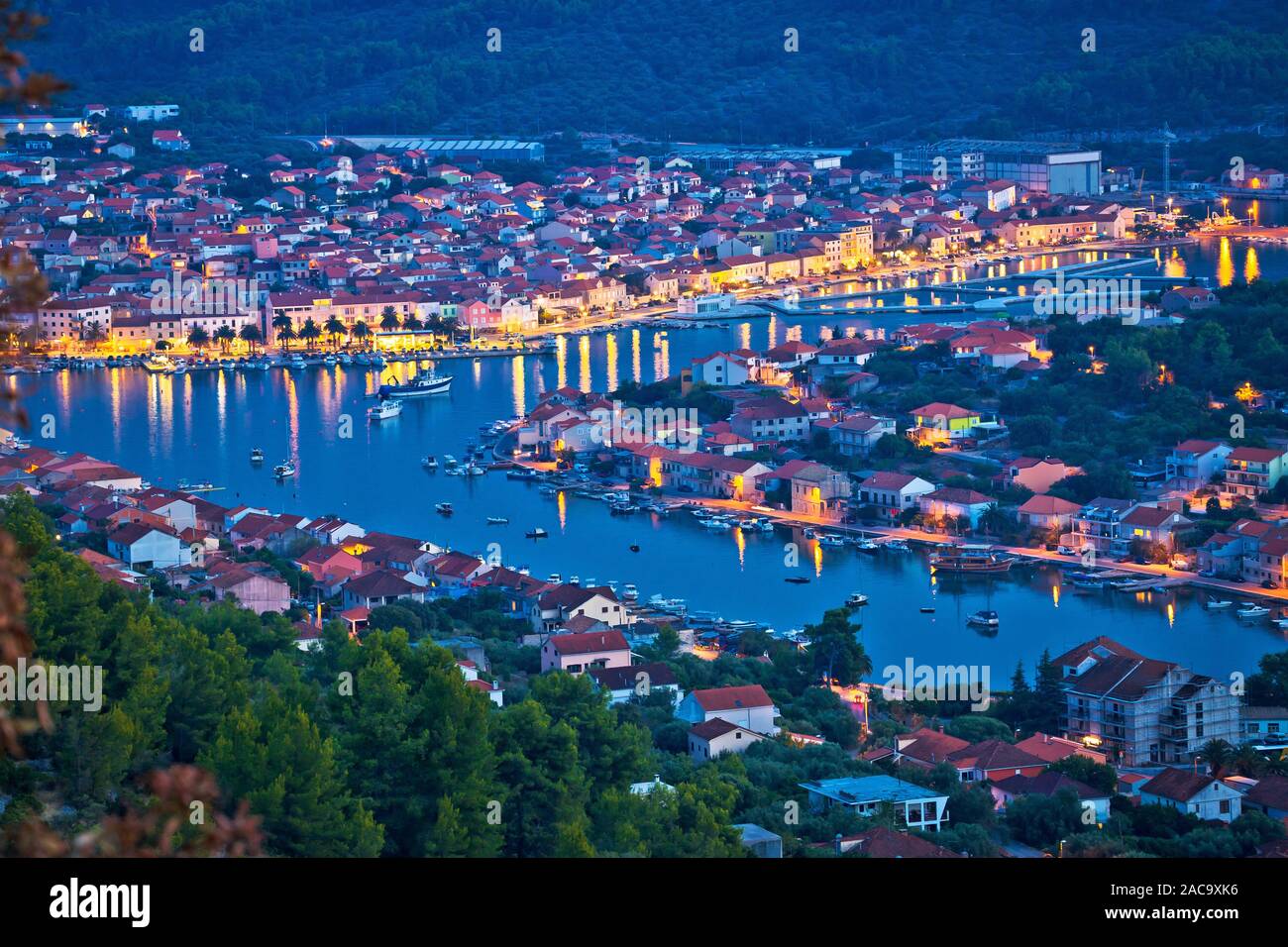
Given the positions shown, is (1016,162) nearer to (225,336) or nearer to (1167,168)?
(1167,168)

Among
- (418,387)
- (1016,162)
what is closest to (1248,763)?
(418,387)

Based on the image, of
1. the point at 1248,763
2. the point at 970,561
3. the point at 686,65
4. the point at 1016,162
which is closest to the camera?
the point at 1248,763

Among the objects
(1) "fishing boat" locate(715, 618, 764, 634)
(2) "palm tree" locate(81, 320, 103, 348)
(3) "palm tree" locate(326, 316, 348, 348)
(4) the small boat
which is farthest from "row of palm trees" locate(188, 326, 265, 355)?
(4) the small boat

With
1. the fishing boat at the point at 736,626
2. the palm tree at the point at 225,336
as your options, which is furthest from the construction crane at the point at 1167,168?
the fishing boat at the point at 736,626

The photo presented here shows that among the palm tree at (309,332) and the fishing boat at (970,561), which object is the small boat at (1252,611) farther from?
the palm tree at (309,332)

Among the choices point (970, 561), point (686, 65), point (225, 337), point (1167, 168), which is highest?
point (686, 65)

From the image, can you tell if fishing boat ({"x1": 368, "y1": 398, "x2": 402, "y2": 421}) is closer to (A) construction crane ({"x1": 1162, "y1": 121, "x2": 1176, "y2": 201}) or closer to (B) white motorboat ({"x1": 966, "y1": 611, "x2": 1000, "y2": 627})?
(B) white motorboat ({"x1": 966, "y1": 611, "x2": 1000, "y2": 627})

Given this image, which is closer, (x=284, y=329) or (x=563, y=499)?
(x=563, y=499)
